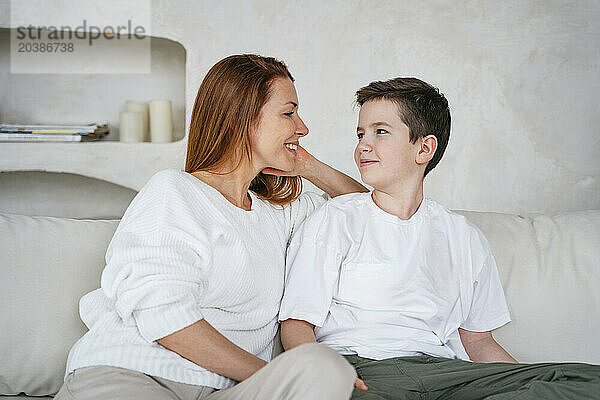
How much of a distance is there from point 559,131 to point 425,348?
139 cm

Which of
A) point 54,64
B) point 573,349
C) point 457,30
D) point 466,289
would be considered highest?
point 457,30

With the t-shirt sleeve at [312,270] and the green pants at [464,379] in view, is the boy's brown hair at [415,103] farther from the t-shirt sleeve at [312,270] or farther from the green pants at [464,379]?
the green pants at [464,379]

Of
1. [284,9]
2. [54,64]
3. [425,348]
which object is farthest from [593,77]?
[54,64]

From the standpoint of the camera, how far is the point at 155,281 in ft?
4.54

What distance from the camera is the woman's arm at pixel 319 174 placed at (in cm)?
185

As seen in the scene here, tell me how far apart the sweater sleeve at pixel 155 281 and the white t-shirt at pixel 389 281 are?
0.98 feet

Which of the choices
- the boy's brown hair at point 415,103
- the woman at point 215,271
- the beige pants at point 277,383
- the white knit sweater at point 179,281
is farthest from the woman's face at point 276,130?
the beige pants at point 277,383

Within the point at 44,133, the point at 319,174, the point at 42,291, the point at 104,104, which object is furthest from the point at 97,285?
the point at 104,104

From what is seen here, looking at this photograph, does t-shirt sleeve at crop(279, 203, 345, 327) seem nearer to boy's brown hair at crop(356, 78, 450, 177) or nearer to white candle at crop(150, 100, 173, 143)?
boy's brown hair at crop(356, 78, 450, 177)

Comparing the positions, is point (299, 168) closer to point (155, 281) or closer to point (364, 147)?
point (364, 147)

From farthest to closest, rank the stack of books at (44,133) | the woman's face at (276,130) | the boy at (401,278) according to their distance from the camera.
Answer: the stack of books at (44,133) → the woman's face at (276,130) → the boy at (401,278)

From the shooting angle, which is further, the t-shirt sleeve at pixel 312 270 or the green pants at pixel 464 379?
→ the t-shirt sleeve at pixel 312 270

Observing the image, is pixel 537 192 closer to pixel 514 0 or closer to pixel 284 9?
pixel 514 0

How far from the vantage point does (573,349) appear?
1827 mm
